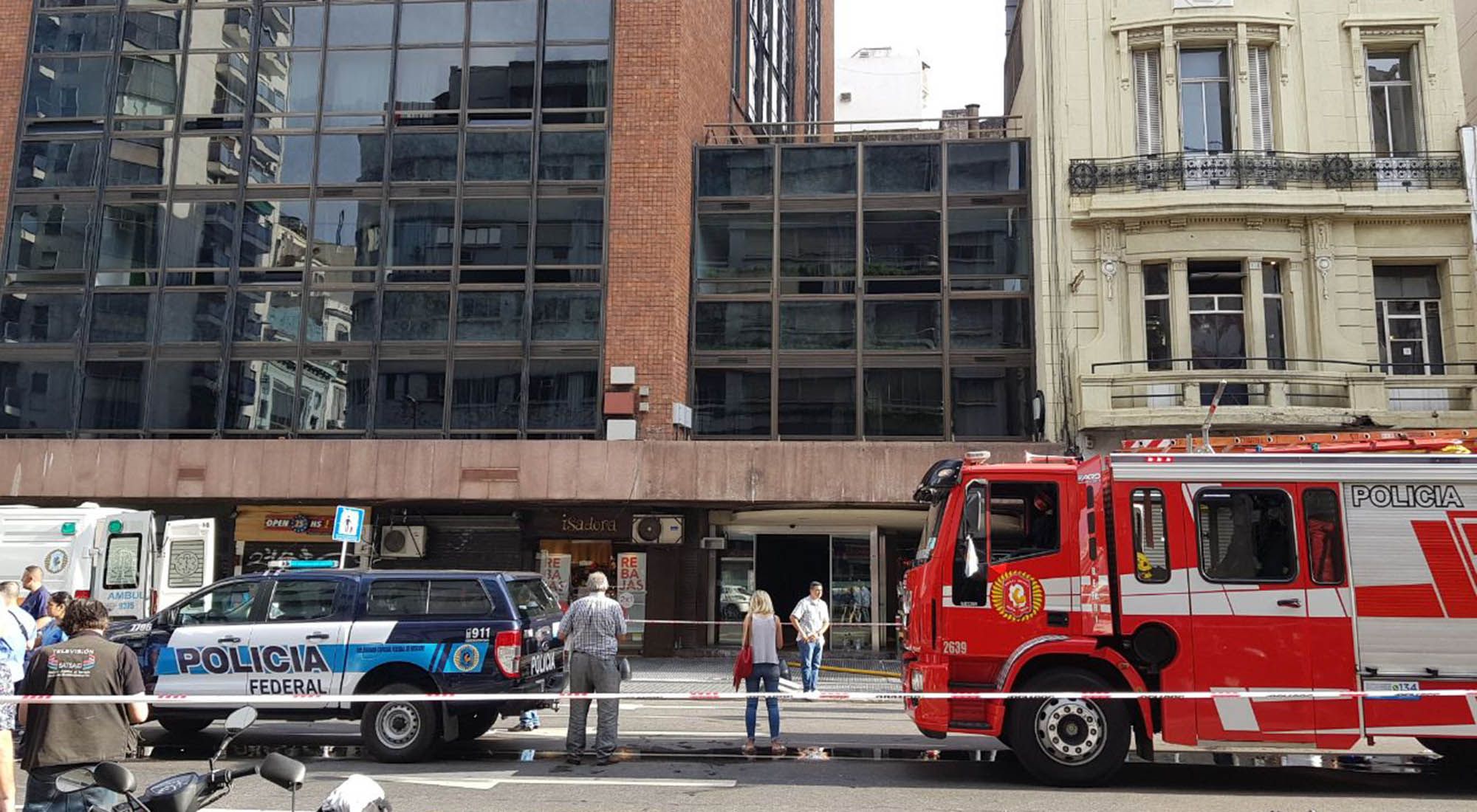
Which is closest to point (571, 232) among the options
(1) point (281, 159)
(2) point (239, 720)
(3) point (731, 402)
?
(3) point (731, 402)

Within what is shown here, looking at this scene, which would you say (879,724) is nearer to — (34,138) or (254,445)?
(254,445)

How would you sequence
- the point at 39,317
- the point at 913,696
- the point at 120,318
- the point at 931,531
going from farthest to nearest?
1. the point at 39,317
2. the point at 120,318
3. the point at 931,531
4. the point at 913,696

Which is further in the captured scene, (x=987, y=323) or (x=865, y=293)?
(x=865, y=293)

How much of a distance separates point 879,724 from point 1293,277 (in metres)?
12.5

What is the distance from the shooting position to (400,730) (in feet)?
34.5

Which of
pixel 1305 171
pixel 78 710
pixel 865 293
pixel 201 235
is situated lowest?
pixel 78 710

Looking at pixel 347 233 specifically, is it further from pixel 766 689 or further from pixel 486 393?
pixel 766 689

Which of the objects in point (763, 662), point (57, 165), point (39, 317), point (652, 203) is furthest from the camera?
point (57, 165)

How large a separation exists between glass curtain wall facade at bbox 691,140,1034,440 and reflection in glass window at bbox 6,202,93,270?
41.5 feet

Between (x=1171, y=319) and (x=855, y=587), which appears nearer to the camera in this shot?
(x=1171, y=319)

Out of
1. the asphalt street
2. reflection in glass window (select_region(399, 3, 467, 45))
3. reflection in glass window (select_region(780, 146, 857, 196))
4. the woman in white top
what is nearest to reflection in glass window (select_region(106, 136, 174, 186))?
reflection in glass window (select_region(399, 3, 467, 45))

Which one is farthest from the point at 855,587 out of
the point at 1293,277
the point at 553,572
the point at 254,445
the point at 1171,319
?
the point at 254,445

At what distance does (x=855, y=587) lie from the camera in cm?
2266

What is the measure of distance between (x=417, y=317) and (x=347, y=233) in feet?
7.66
